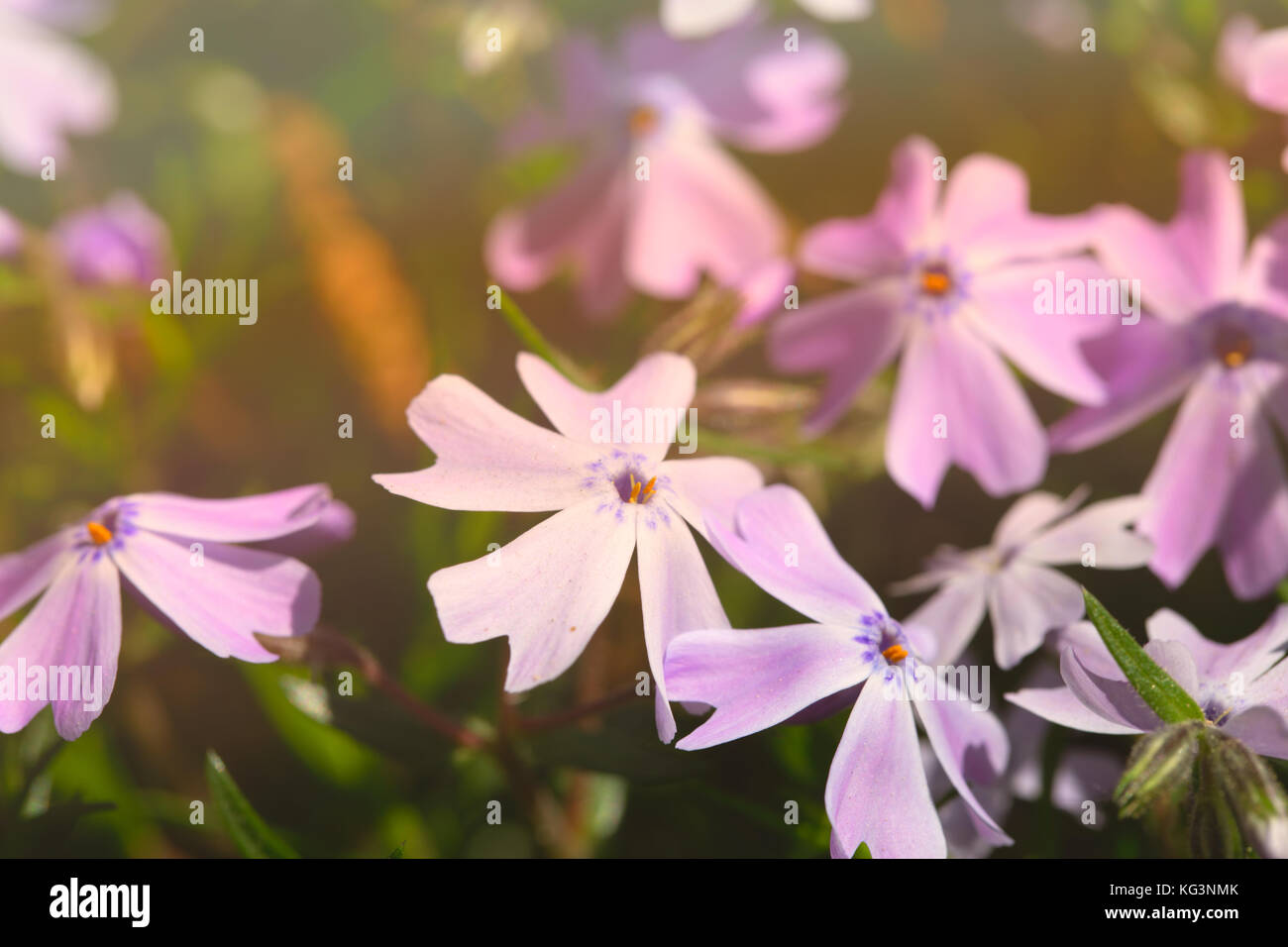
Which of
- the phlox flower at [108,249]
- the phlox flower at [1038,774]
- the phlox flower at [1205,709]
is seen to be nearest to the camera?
the phlox flower at [1205,709]

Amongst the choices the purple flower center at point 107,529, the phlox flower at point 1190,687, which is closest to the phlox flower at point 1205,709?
the phlox flower at point 1190,687

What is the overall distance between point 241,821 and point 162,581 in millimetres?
149

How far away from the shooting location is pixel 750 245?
2.81ft

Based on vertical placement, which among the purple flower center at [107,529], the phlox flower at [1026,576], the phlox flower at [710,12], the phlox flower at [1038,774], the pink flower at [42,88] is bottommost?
the phlox flower at [1038,774]

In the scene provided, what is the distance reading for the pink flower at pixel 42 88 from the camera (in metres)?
0.97

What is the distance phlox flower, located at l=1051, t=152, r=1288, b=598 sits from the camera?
2.25 feet

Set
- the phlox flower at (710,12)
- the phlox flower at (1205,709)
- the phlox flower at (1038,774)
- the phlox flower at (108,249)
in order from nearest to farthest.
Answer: the phlox flower at (1205,709), the phlox flower at (1038,774), the phlox flower at (710,12), the phlox flower at (108,249)

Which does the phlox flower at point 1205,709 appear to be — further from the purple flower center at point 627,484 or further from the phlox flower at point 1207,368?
the purple flower center at point 627,484

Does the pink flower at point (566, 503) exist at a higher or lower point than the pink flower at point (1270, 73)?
lower

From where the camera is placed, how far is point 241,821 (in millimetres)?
614

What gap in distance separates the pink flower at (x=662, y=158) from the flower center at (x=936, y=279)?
18 centimetres

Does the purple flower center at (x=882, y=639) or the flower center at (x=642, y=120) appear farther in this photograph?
the flower center at (x=642, y=120)

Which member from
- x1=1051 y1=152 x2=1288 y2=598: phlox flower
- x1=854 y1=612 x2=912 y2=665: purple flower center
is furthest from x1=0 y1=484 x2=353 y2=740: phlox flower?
x1=1051 y1=152 x2=1288 y2=598: phlox flower
